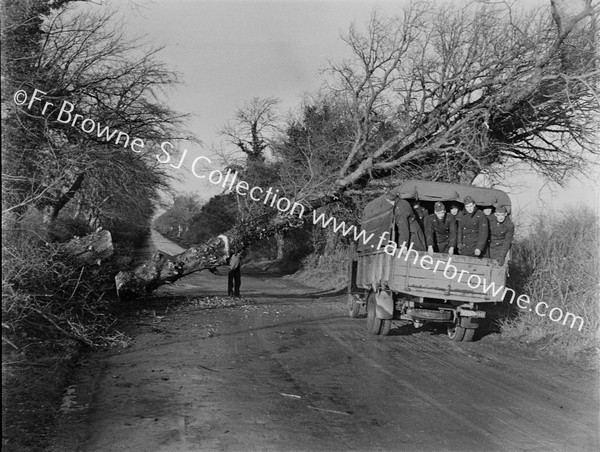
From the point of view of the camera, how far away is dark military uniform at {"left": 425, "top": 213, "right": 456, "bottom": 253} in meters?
11.0

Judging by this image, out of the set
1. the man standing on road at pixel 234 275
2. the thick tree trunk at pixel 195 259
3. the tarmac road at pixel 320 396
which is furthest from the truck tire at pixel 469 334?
the man standing on road at pixel 234 275

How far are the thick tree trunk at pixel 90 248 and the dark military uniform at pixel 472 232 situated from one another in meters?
7.24

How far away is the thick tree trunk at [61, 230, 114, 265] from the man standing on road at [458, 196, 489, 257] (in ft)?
23.7

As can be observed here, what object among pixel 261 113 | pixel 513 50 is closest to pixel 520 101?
pixel 513 50

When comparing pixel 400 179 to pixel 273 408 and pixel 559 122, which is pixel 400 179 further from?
pixel 273 408

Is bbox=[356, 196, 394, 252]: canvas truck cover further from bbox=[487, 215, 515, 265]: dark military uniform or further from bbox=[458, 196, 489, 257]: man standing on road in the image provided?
bbox=[487, 215, 515, 265]: dark military uniform

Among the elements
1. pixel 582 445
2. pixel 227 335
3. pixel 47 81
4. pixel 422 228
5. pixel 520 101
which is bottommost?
pixel 227 335

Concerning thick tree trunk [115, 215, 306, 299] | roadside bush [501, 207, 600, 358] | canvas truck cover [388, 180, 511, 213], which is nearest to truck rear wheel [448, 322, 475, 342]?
roadside bush [501, 207, 600, 358]

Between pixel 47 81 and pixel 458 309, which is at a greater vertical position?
pixel 47 81

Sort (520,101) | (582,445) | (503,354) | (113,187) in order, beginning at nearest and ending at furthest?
(582,445) < (503,354) < (520,101) < (113,187)

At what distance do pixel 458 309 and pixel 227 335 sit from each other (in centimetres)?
445

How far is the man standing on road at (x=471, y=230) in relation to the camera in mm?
10750

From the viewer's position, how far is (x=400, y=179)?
1611 cm

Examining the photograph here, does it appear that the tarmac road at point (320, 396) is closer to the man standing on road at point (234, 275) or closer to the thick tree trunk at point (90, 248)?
the thick tree trunk at point (90, 248)
